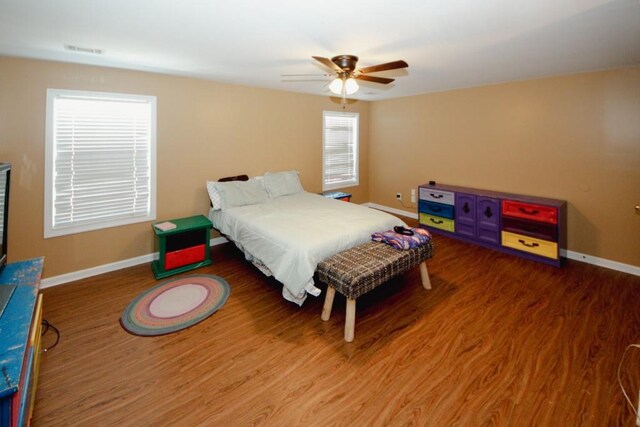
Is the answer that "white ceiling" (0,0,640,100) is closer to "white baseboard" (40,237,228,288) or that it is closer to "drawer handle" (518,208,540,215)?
"drawer handle" (518,208,540,215)

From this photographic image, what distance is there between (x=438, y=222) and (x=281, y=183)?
256cm

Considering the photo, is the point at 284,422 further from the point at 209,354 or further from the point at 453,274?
the point at 453,274

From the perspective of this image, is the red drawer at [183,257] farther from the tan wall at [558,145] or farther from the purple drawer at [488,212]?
the tan wall at [558,145]

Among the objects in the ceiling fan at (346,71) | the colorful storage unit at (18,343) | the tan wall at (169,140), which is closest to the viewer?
the colorful storage unit at (18,343)

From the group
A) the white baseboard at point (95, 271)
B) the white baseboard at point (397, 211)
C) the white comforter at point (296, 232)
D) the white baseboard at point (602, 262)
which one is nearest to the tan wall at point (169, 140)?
the white baseboard at point (95, 271)

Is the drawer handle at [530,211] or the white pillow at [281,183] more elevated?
the white pillow at [281,183]

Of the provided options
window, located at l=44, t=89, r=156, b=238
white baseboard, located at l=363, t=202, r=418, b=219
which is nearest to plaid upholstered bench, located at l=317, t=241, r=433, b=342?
window, located at l=44, t=89, r=156, b=238

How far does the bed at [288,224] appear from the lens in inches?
102

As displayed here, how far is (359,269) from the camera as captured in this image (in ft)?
7.97

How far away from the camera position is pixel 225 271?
3.54 metres

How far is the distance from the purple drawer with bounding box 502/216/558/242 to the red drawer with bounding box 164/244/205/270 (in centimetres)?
395

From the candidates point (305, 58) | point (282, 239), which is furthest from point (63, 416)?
point (305, 58)

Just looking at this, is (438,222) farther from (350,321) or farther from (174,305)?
(174,305)

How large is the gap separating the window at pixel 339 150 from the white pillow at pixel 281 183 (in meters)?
1.02
